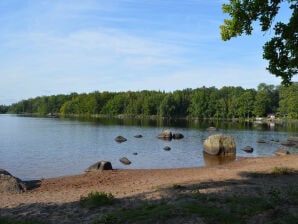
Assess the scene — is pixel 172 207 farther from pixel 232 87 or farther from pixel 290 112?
pixel 232 87

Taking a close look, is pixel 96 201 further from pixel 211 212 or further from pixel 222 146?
pixel 222 146

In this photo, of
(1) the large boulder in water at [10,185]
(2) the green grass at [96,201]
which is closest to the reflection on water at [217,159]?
(1) the large boulder in water at [10,185]

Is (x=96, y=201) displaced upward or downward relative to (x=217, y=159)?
upward

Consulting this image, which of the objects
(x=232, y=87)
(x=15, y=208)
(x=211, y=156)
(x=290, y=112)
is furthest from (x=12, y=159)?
(x=232, y=87)

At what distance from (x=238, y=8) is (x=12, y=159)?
3090 centimetres

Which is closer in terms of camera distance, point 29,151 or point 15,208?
point 15,208

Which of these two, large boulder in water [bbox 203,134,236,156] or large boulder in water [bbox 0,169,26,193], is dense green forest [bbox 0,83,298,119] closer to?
large boulder in water [bbox 203,134,236,156]

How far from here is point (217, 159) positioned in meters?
36.4

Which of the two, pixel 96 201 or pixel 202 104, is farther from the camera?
pixel 202 104

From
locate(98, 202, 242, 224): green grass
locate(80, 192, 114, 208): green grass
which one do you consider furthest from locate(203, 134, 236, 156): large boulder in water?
locate(98, 202, 242, 224): green grass

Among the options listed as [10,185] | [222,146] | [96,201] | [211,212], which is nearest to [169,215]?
[211,212]

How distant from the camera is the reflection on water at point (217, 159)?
34.0m

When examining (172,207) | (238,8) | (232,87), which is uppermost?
(232,87)

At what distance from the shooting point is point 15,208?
13.0 m
